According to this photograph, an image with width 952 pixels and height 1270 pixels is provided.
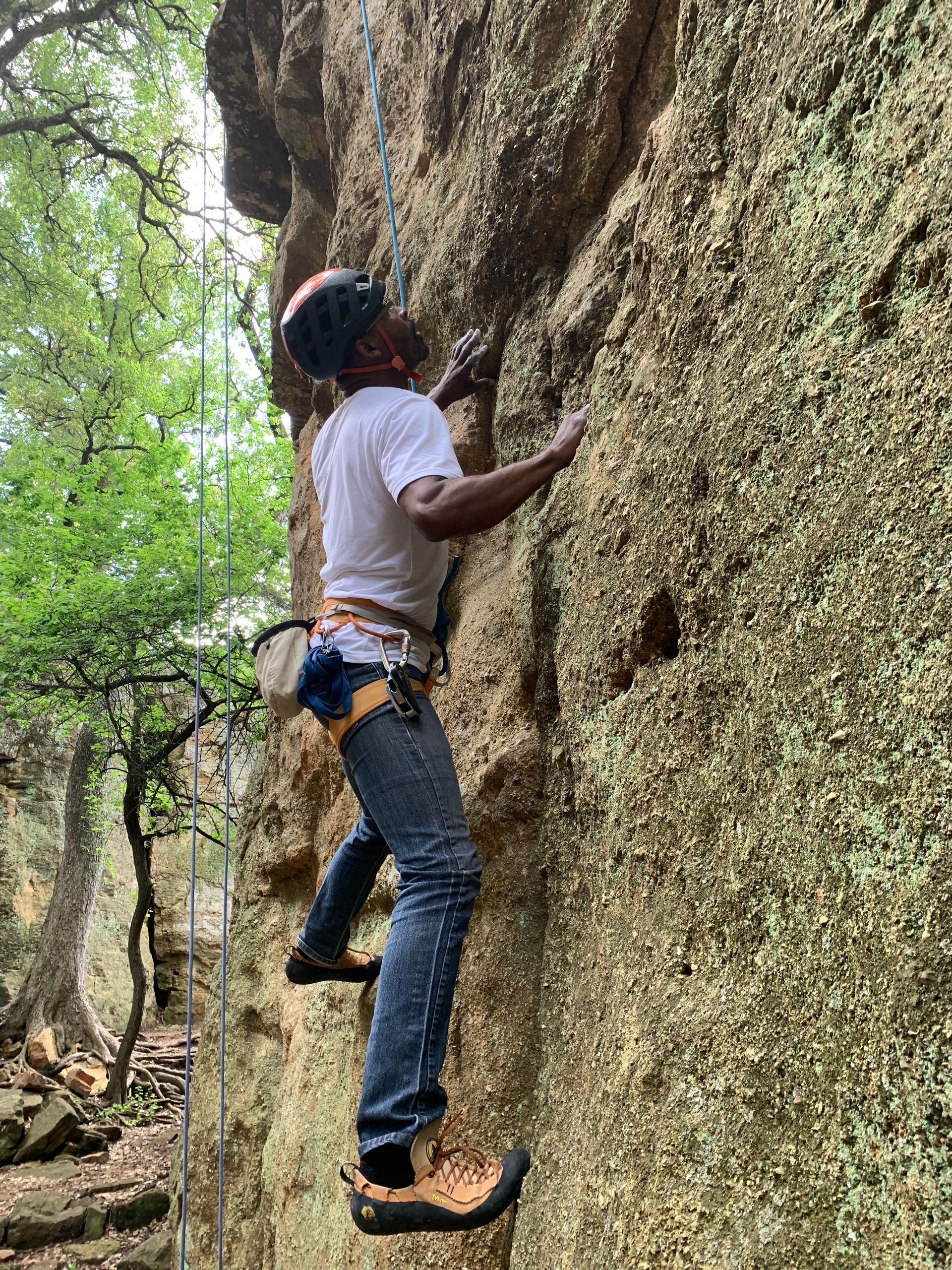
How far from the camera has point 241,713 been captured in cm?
970

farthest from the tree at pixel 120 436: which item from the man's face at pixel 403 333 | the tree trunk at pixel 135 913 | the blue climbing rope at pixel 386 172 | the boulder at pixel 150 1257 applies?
the man's face at pixel 403 333

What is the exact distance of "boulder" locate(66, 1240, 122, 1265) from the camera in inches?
285

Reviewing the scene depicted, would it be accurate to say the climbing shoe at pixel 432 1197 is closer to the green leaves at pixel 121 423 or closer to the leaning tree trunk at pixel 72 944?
the green leaves at pixel 121 423

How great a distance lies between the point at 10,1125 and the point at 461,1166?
29.0 feet

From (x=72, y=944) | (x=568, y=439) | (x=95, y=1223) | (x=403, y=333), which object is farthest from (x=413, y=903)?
(x=72, y=944)

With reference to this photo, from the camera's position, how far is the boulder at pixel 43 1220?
730 cm

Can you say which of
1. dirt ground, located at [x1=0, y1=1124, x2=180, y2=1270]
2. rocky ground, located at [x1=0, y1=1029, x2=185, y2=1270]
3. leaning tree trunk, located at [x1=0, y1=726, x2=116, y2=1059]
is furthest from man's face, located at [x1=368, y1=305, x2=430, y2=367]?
leaning tree trunk, located at [x1=0, y1=726, x2=116, y2=1059]

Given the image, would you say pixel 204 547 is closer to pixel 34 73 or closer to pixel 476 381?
pixel 476 381

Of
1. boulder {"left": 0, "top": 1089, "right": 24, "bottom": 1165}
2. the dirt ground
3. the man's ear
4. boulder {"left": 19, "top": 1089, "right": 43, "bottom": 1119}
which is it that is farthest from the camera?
boulder {"left": 19, "top": 1089, "right": 43, "bottom": 1119}

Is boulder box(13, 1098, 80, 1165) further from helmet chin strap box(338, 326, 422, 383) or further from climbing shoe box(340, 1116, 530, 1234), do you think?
helmet chin strap box(338, 326, 422, 383)

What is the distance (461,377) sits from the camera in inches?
140

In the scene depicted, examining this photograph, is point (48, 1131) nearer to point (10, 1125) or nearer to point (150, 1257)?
point (10, 1125)

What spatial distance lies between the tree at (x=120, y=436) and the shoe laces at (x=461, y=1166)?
23.2 ft

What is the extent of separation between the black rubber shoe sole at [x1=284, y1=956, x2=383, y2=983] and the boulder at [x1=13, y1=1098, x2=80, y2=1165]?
7.79 metres
